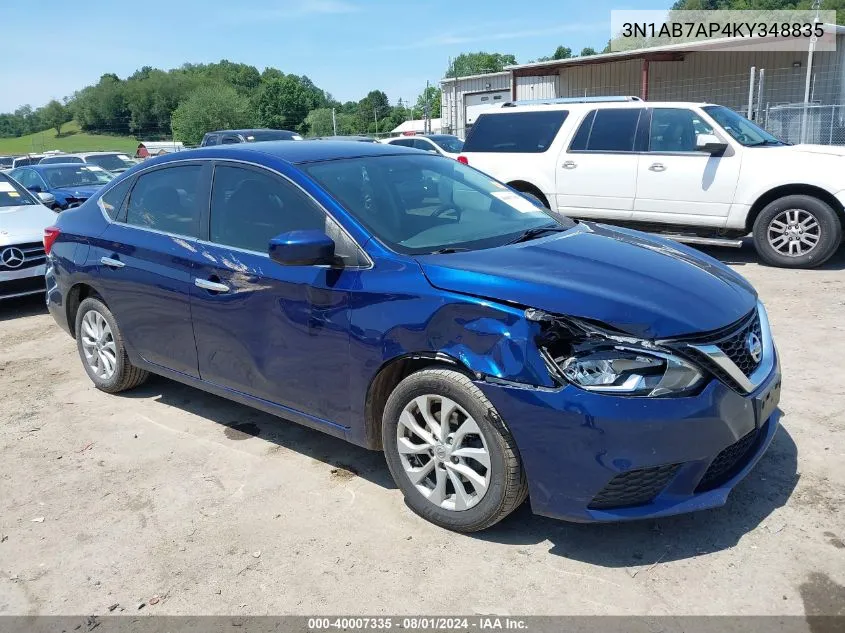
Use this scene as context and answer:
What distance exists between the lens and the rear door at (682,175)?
Answer: 8.25 meters

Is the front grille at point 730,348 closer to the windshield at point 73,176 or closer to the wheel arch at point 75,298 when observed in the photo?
the wheel arch at point 75,298

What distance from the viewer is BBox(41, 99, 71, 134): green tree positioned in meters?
111

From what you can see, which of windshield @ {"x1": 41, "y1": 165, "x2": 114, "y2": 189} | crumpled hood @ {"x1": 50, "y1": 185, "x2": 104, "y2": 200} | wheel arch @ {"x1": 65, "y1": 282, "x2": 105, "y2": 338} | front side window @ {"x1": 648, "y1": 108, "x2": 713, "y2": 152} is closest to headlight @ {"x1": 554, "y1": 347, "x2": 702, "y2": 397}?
wheel arch @ {"x1": 65, "y1": 282, "x2": 105, "y2": 338}

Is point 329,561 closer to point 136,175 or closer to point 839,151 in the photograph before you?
point 136,175

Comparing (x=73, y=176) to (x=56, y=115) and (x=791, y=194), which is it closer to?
(x=791, y=194)

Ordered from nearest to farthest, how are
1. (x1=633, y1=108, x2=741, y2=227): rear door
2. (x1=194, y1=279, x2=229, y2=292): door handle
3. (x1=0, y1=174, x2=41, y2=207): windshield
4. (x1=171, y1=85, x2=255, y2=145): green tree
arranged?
(x1=194, y1=279, x2=229, y2=292): door handle → (x1=633, y1=108, x2=741, y2=227): rear door → (x1=0, y1=174, x2=41, y2=207): windshield → (x1=171, y1=85, x2=255, y2=145): green tree

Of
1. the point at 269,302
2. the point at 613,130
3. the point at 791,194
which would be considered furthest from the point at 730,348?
the point at 613,130

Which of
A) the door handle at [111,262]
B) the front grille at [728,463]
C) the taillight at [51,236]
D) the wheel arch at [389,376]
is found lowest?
the front grille at [728,463]

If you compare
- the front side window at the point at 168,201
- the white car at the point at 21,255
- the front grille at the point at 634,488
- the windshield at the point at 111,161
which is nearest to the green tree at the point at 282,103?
the windshield at the point at 111,161

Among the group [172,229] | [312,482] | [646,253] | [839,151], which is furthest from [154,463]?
[839,151]

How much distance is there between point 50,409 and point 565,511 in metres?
3.87

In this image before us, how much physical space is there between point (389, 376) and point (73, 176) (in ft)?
41.2

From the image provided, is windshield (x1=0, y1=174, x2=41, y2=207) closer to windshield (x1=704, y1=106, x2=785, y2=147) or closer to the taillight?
the taillight

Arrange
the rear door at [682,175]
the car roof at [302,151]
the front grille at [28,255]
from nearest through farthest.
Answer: the car roof at [302,151]
the front grille at [28,255]
the rear door at [682,175]
